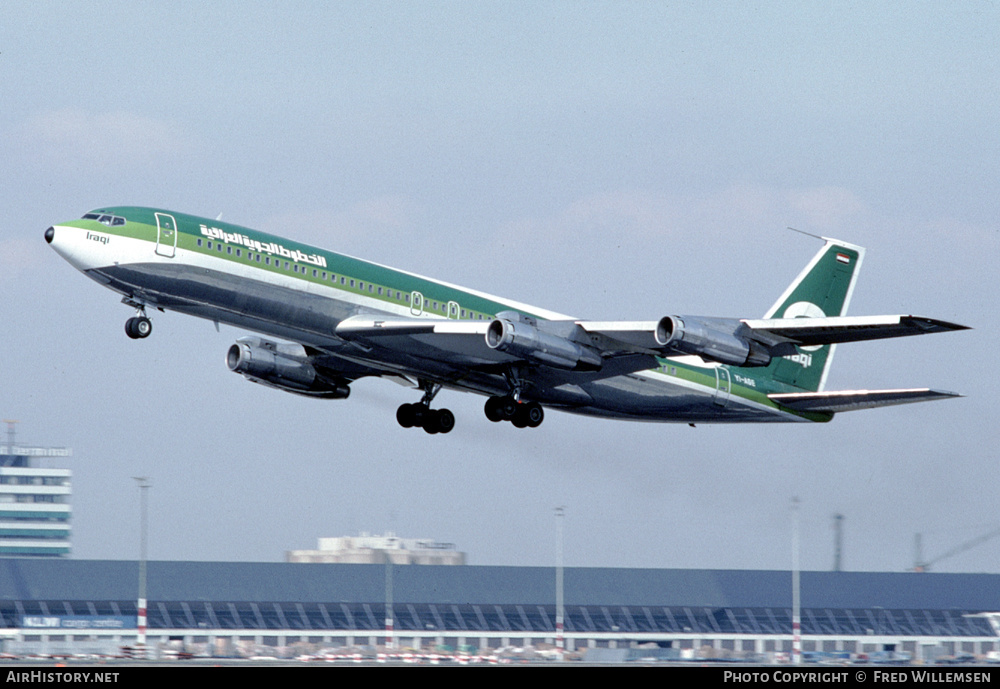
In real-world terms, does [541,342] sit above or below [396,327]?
below

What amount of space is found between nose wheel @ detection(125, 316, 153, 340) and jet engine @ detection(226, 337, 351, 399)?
6.25 meters

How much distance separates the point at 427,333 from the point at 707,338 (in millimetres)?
9535

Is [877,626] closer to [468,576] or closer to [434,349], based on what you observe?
[468,576]

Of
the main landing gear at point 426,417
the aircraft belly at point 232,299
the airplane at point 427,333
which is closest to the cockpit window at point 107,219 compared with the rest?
the airplane at point 427,333

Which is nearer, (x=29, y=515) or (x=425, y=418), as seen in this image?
(x=425, y=418)

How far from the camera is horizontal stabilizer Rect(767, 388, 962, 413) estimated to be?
49.2 metres

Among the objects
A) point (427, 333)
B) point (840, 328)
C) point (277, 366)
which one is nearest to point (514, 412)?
point (427, 333)

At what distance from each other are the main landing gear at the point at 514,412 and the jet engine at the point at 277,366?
6.89 m

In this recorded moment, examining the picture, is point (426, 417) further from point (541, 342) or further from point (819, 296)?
point (819, 296)

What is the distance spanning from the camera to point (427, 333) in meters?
44.5

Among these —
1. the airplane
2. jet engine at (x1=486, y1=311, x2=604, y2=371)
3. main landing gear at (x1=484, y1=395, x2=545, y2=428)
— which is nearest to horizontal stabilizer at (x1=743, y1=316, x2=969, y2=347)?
the airplane
